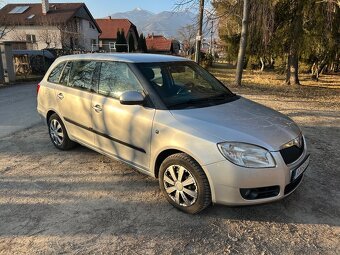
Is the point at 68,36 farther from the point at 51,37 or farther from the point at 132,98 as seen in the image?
the point at 132,98

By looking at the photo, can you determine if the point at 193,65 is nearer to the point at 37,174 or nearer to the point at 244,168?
the point at 244,168

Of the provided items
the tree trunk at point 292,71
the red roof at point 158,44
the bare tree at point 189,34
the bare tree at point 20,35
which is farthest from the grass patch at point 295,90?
the red roof at point 158,44

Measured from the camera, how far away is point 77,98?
4.81 meters

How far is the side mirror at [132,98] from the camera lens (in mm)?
3738

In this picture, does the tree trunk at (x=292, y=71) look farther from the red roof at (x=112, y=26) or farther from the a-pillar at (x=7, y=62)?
the red roof at (x=112, y=26)

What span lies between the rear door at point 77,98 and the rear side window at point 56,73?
0.15 metres

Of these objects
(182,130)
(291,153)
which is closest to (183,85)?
(182,130)

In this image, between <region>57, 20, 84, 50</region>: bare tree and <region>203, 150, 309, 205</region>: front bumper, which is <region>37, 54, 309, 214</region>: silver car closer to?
<region>203, 150, 309, 205</region>: front bumper

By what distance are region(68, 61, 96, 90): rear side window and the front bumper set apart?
7.95 feet

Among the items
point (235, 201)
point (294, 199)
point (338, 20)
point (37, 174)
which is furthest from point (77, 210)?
point (338, 20)

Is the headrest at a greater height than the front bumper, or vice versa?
the headrest

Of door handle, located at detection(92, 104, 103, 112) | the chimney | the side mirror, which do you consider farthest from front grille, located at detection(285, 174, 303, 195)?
the chimney

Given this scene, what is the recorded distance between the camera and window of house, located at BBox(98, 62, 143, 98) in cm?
411

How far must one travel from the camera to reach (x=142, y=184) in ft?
14.3
